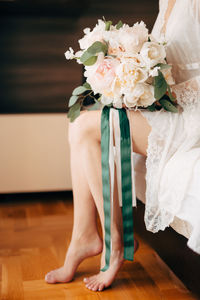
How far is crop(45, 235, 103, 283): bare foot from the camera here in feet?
4.64

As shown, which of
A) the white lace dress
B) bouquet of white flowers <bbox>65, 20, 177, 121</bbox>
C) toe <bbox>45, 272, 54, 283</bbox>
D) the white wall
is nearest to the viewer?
the white lace dress

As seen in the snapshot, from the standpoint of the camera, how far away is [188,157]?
3.68 feet

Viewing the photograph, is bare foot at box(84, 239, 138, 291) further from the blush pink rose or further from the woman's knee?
the blush pink rose

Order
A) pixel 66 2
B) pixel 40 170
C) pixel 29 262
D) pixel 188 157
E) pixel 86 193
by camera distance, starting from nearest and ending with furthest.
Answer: pixel 188 157 < pixel 86 193 < pixel 29 262 < pixel 66 2 < pixel 40 170

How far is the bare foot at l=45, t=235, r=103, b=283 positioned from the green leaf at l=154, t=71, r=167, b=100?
1.87 feet

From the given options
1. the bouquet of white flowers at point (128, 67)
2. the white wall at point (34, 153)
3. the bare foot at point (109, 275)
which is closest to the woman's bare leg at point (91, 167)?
the bare foot at point (109, 275)

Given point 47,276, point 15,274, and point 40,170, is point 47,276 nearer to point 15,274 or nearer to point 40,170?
point 15,274

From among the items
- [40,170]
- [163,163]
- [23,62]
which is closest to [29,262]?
[163,163]

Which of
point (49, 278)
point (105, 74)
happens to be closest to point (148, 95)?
point (105, 74)

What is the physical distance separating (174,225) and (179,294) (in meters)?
0.28

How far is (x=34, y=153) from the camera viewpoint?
242 cm

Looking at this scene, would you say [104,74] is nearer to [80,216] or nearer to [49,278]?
[80,216]

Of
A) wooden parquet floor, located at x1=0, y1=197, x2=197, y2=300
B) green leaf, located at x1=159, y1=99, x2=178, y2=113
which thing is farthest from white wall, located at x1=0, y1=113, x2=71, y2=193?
green leaf, located at x1=159, y1=99, x2=178, y2=113

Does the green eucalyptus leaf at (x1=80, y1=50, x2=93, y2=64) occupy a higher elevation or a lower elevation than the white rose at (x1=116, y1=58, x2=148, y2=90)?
higher
